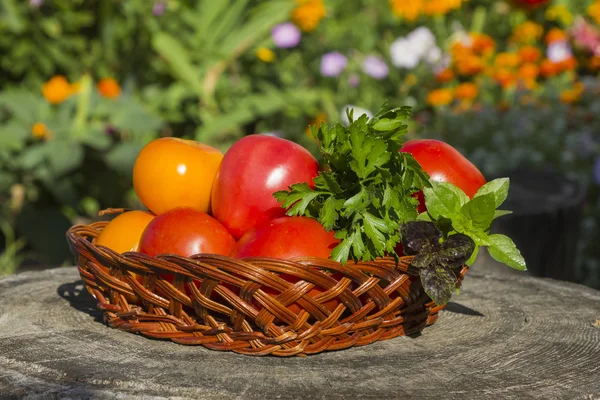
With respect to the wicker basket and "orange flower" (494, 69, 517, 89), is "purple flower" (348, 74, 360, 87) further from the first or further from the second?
the wicker basket

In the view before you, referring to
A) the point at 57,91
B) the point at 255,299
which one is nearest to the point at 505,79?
the point at 57,91

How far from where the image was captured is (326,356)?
4.54ft

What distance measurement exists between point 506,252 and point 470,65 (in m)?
3.96

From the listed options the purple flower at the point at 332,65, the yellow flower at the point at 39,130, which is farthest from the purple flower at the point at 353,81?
the yellow flower at the point at 39,130

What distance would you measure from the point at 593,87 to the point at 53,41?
3252 mm

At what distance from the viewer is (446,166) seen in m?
1.53

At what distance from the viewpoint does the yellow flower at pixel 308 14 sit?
5270 mm

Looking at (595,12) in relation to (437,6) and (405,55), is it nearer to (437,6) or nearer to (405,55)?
(437,6)

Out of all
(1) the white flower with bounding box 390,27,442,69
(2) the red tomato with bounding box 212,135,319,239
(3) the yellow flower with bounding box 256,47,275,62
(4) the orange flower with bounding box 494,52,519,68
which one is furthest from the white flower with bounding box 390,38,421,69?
(2) the red tomato with bounding box 212,135,319,239

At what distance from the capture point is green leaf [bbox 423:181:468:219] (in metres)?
1.38

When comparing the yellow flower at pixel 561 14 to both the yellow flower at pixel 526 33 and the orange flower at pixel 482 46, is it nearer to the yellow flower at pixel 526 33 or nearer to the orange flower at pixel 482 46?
the yellow flower at pixel 526 33

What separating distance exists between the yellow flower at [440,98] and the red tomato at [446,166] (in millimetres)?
3519

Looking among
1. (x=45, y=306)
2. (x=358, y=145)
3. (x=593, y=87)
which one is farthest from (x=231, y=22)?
(x=358, y=145)

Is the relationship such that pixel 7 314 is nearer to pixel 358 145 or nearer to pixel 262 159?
pixel 262 159
